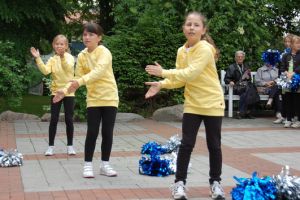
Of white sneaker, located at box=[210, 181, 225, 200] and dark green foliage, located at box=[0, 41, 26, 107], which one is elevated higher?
dark green foliage, located at box=[0, 41, 26, 107]

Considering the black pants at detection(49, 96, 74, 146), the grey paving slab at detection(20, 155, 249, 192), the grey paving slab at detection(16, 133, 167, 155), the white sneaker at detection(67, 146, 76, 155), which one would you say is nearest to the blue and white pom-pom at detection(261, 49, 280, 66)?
the grey paving slab at detection(16, 133, 167, 155)

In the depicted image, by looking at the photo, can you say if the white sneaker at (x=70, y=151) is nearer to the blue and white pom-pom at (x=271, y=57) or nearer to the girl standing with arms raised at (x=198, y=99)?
the girl standing with arms raised at (x=198, y=99)

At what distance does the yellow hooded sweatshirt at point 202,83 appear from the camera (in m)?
5.77

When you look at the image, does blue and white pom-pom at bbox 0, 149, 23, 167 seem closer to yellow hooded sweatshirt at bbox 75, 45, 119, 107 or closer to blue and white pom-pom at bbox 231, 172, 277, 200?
yellow hooded sweatshirt at bbox 75, 45, 119, 107

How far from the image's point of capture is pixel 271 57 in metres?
14.6

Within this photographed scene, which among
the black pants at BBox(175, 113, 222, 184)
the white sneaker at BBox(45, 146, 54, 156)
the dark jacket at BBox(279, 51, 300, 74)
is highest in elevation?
the dark jacket at BBox(279, 51, 300, 74)

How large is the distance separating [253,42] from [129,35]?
3.43m

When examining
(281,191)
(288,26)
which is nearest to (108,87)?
(281,191)

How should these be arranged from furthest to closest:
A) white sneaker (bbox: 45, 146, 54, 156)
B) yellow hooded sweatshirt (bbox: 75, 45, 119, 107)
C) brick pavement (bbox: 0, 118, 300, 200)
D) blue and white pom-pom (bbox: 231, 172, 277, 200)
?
white sneaker (bbox: 45, 146, 54, 156) → yellow hooded sweatshirt (bbox: 75, 45, 119, 107) → brick pavement (bbox: 0, 118, 300, 200) → blue and white pom-pom (bbox: 231, 172, 277, 200)

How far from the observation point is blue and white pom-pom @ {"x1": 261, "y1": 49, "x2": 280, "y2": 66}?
14.6 metres

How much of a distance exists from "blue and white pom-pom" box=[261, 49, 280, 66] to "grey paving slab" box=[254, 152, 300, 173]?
19.3ft

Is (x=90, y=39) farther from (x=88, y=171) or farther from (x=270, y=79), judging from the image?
(x=270, y=79)

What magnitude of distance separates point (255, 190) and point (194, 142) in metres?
0.82

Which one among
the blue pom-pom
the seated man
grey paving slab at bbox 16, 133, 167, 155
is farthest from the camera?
the seated man
